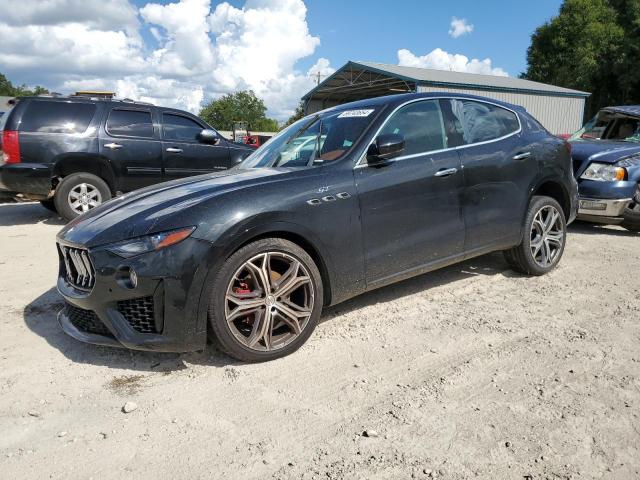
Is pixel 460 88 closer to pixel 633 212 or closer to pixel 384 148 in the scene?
pixel 633 212

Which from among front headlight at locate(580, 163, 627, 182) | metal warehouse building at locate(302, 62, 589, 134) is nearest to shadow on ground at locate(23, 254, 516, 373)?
front headlight at locate(580, 163, 627, 182)

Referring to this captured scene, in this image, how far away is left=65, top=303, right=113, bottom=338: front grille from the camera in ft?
9.84

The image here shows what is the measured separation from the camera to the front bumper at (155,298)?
2770mm

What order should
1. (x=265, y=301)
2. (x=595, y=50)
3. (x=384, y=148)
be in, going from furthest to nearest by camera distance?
(x=595, y=50)
(x=384, y=148)
(x=265, y=301)

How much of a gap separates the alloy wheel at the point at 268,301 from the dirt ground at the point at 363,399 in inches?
7.0

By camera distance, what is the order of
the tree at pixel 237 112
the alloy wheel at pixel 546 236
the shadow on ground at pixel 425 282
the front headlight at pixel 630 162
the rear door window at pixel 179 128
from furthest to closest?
the tree at pixel 237 112
the rear door window at pixel 179 128
the front headlight at pixel 630 162
the alloy wheel at pixel 546 236
the shadow on ground at pixel 425 282

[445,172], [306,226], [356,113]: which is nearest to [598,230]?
[445,172]

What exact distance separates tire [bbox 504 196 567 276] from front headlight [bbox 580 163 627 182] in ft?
7.05

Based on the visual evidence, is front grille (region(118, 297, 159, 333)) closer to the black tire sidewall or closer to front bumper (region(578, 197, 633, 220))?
the black tire sidewall

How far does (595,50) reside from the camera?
3866cm

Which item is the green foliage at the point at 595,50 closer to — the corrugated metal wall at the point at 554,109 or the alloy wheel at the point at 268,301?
the corrugated metal wall at the point at 554,109

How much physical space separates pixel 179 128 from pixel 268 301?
243 inches

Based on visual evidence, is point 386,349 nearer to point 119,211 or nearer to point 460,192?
point 460,192

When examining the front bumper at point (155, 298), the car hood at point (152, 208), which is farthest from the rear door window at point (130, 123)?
the front bumper at point (155, 298)
